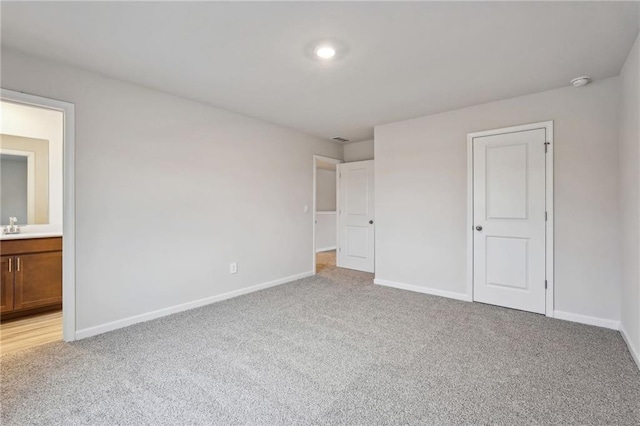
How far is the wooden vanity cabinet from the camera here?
9.86 feet

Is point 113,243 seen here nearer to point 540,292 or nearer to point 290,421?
point 290,421

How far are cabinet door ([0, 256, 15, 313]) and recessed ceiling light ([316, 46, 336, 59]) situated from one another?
3.69 metres

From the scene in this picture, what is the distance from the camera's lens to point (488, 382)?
1.94 meters

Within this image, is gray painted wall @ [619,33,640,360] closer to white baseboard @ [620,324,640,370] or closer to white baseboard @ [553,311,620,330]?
white baseboard @ [620,324,640,370]

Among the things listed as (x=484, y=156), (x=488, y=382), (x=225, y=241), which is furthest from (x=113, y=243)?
(x=484, y=156)

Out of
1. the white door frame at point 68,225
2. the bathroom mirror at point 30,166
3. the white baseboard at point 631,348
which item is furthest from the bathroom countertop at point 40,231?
the white baseboard at point 631,348

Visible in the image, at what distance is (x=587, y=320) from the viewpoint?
2912mm

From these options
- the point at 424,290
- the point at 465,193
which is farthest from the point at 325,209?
the point at 465,193

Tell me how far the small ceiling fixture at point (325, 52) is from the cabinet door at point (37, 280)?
3552 mm

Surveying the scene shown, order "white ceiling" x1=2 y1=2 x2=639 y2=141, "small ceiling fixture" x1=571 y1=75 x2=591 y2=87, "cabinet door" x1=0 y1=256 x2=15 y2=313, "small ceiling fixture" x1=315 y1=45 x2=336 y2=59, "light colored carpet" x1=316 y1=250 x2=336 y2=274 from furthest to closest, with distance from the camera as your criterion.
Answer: "light colored carpet" x1=316 y1=250 x2=336 y2=274 → "cabinet door" x1=0 y1=256 x2=15 y2=313 → "small ceiling fixture" x1=571 y1=75 x2=591 y2=87 → "small ceiling fixture" x1=315 y1=45 x2=336 y2=59 → "white ceiling" x1=2 y1=2 x2=639 y2=141

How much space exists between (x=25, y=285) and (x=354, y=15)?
13.5 ft

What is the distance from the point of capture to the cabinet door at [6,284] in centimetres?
297

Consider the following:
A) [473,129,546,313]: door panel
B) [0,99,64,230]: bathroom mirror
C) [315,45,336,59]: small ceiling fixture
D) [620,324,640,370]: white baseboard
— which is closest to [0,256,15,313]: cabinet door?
[0,99,64,230]: bathroom mirror

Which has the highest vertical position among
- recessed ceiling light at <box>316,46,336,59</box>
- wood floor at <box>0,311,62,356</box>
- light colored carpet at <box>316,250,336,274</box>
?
recessed ceiling light at <box>316,46,336,59</box>
